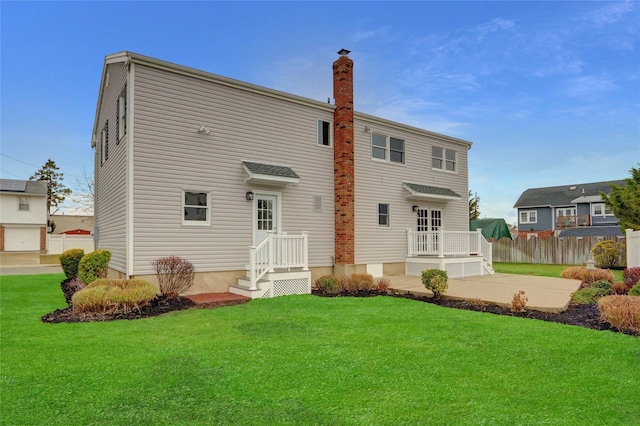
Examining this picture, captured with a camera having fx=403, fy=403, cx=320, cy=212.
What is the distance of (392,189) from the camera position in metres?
15.1

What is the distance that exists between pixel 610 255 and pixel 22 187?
41055mm

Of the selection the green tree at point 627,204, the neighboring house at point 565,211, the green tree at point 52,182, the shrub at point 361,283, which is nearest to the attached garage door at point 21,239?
the green tree at point 52,182

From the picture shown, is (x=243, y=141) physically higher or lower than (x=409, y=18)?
lower

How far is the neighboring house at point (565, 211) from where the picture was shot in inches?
1430

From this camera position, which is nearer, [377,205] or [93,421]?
[93,421]

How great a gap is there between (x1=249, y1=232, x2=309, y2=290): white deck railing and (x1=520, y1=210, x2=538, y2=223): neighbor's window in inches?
1524

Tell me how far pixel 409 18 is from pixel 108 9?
9.31m

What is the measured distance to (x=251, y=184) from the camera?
1173 centimetres

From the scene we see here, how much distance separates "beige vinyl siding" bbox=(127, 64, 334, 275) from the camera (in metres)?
10.1

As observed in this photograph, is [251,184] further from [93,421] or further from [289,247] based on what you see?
[93,421]

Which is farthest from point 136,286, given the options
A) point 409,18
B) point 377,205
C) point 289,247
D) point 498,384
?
point 409,18

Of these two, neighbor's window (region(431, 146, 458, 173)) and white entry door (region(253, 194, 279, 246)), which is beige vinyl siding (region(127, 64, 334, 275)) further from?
neighbor's window (region(431, 146, 458, 173))

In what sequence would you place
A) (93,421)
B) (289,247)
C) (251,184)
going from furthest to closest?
(251,184), (289,247), (93,421)

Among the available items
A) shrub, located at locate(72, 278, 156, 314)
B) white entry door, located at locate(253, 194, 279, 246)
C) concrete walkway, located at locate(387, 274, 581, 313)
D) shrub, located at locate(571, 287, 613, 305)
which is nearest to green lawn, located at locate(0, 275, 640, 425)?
shrub, located at locate(72, 278, 156, 314)
